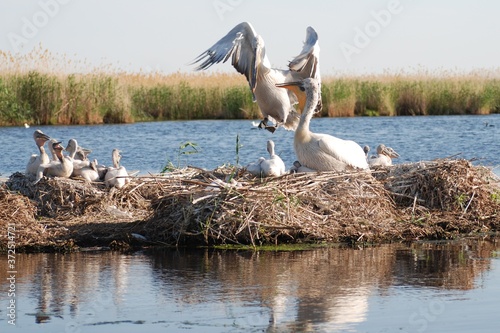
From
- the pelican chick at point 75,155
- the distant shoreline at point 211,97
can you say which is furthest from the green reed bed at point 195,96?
the pelican chick at point 75,155

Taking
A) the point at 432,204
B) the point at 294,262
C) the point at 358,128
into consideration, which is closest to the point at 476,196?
the point at 432,204

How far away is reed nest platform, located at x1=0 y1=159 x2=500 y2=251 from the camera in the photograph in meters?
8.93

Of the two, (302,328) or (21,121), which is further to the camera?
(21,121)

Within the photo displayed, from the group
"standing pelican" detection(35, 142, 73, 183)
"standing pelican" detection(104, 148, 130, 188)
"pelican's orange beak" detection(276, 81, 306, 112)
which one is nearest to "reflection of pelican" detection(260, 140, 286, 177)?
"pelican's orange beak" detection(276, 81, 306, 112)

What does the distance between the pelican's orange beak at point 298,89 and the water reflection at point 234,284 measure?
2.71m

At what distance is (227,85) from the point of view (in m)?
33.7

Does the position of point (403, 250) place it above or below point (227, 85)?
below

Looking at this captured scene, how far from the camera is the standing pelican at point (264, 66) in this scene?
37.0 feet

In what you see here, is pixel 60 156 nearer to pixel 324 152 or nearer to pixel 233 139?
pixel 324 152

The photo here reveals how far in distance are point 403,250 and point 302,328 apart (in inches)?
126

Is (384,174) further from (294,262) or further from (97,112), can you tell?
(97,112)

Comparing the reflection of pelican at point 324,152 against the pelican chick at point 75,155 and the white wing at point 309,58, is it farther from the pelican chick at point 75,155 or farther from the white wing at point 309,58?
the pelican chick at point 75,155

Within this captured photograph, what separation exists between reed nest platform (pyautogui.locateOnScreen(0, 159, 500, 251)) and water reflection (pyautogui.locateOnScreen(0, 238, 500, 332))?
31 centimetres

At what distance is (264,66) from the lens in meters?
11.7
